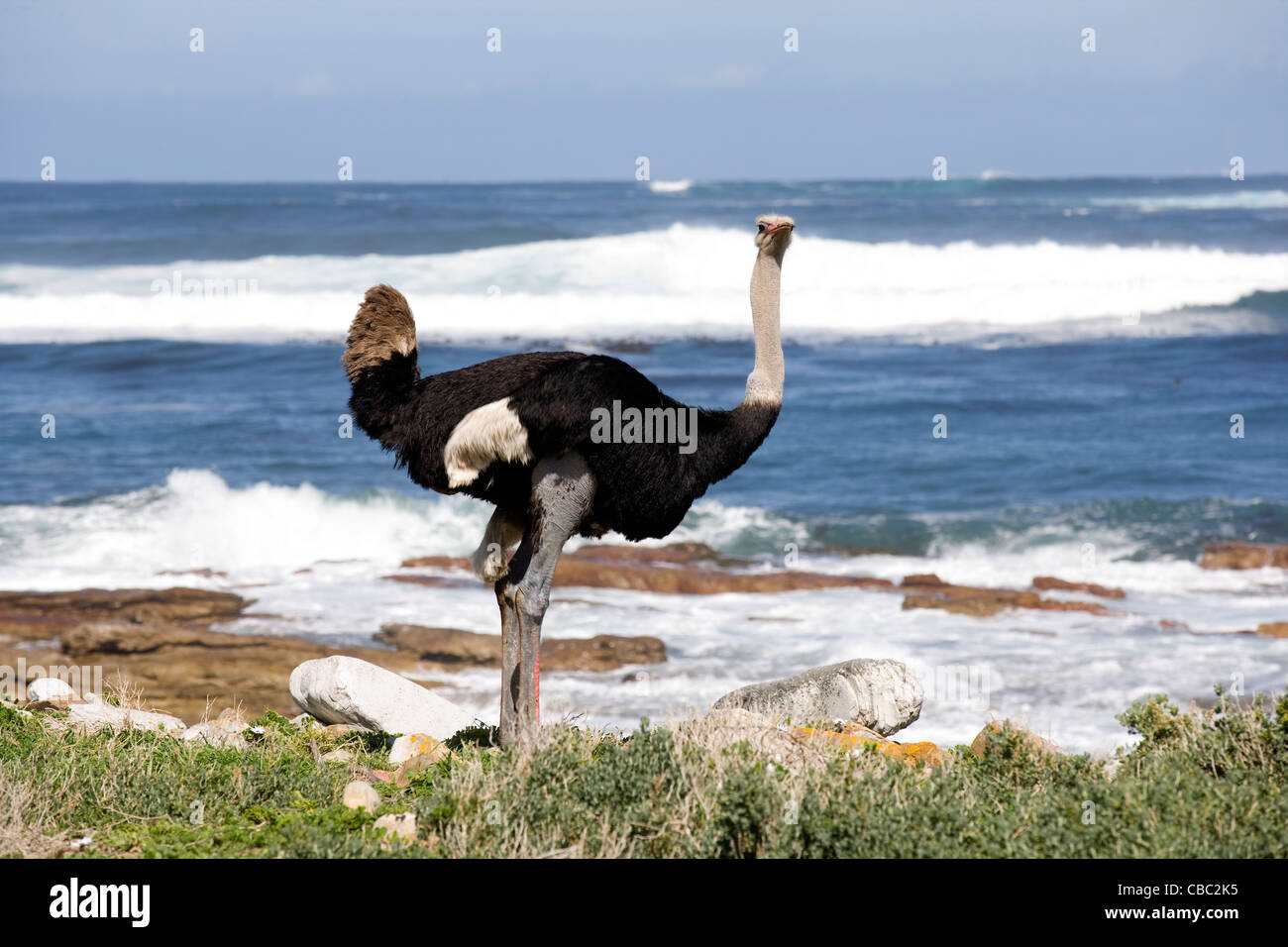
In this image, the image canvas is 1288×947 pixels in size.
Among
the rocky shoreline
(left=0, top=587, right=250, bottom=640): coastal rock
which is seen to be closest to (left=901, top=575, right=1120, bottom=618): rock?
the rocky shoreline

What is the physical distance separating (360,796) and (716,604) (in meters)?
8.99

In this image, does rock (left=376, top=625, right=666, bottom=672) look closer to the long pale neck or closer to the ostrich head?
the long pale neck

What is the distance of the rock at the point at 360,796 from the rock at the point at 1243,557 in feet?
41.2

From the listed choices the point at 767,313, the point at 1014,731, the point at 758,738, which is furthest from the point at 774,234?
the point at 1014,731

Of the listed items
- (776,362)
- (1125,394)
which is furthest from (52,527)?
(1125,394)

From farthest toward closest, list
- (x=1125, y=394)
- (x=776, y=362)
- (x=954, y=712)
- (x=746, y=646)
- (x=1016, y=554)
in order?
(x=1125, y=394) < (x=1016, y=554) < (x=746, y=646) < (x=954, y=712) < (x=776, y=362)

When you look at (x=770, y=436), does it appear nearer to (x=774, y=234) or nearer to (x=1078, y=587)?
(x=1078, y=587)

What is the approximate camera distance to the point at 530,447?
6.28 metres

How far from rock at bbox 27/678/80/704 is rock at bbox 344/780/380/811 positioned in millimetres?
3269

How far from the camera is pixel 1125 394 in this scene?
27.3m

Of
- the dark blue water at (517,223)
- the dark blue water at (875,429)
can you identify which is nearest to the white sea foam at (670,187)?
the dark blue water at (517,223)

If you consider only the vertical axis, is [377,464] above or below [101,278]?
below
